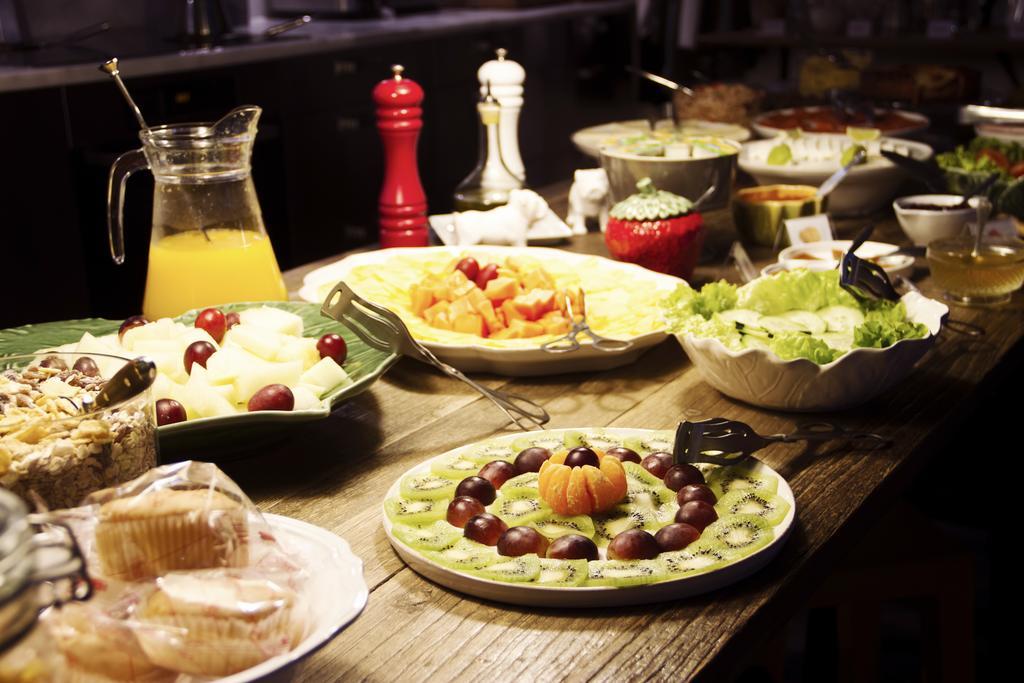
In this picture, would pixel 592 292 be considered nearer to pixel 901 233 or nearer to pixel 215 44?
pixel 901 233

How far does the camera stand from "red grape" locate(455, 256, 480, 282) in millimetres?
1552

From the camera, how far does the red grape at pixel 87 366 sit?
958 mm

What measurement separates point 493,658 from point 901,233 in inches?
63.1

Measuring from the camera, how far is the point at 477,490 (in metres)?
0.99

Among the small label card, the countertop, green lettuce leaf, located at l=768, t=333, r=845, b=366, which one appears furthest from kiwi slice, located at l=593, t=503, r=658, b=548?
the countertop

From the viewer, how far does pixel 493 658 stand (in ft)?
2.70

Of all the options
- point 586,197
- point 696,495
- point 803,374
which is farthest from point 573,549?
point 586,197

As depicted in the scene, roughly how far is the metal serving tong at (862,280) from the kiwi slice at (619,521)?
1.84ft

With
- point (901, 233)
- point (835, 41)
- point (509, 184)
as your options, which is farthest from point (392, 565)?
point (835, 41)

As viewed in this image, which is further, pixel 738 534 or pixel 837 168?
pixel 837 168

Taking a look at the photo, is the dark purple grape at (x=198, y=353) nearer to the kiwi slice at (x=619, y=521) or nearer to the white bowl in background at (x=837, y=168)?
the kiwi slice at (x=619, y=521)

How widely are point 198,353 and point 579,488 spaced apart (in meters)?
0.46

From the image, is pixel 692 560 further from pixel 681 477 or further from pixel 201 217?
pixel 201 217

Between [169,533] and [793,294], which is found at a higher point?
[169,533]
